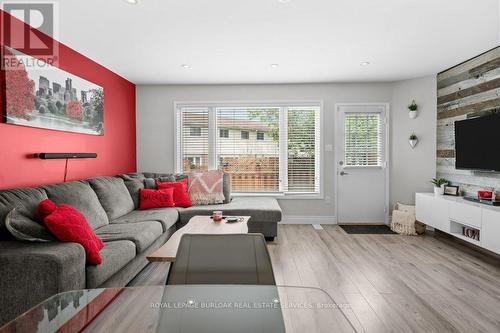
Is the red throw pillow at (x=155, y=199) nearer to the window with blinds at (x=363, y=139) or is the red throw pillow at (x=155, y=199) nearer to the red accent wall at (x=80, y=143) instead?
the red accent wall at (x=80, y=143)

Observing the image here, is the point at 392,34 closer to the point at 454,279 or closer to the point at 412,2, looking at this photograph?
the point at 412,2

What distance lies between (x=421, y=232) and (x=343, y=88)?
8.76ft

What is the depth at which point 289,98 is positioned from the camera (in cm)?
529

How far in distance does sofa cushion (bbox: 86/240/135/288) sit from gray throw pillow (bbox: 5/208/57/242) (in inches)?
15.5

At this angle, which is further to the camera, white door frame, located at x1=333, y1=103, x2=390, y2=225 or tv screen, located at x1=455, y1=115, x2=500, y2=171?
white door frame, located at x1=333, y1=103, x2=390, y2=225

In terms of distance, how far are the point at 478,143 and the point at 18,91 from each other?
5088 mm

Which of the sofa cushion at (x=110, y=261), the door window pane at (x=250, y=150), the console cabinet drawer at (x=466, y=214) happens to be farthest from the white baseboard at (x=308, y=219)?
the sofa cushion at (x=110, y=261)

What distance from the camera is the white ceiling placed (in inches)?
103

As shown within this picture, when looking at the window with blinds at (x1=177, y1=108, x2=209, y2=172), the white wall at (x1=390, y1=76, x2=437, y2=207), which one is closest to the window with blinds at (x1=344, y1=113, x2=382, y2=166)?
the white wall at (x1=390, y1=76, x2=437, y2=207)

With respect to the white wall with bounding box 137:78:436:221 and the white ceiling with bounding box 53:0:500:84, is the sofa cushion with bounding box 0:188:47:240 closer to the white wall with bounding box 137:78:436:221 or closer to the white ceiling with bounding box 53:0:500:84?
the white ceiling with bounding box 53:0:500:84

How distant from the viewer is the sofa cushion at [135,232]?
282 cm

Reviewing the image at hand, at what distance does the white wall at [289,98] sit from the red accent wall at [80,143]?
256mm

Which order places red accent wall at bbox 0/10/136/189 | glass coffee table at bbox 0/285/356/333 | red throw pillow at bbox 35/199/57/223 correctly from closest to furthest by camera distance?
glass coffee table at bbox 0/285/356/333 → red throw pillow at bbox 35/199/57/223 → red accent wall at bbox 0/10/136/189

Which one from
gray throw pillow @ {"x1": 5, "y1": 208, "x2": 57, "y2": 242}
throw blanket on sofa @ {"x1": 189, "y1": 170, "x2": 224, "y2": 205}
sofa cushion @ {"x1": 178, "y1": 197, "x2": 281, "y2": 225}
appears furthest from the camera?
throw blanket on sofa @ {"x1": 189, "y1": 170, "x2": 224, "y2": 205}
